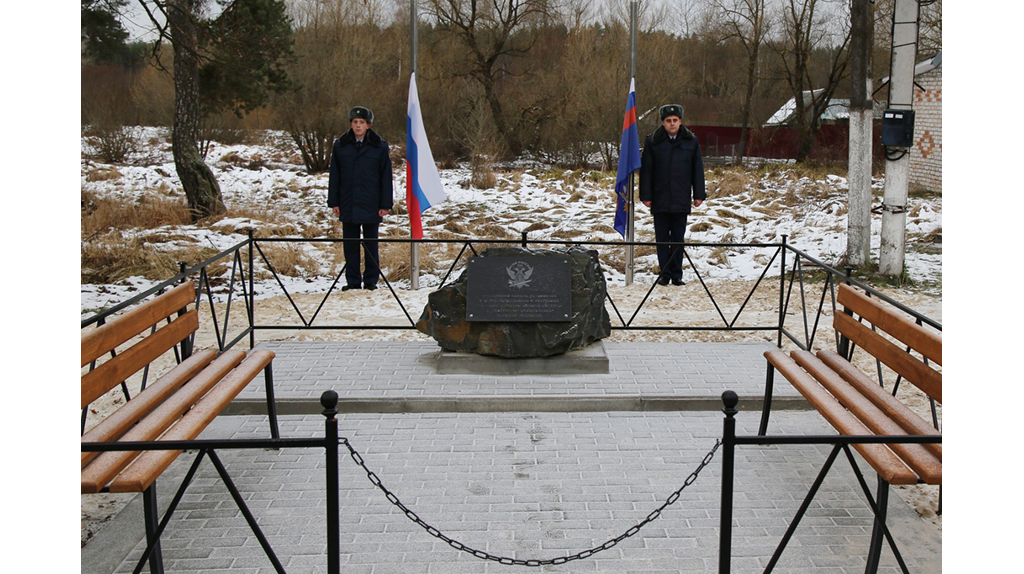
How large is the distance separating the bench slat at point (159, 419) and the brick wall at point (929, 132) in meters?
15.1

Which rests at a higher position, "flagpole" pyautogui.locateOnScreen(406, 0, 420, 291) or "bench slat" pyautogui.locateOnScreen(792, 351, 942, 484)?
"flagpole" pyautogui.locateOnScreen(406, 0, 420, 291)

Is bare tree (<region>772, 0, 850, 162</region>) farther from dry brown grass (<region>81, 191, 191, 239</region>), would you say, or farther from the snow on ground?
dry brown grass (<region>81, 191, 191, 239</region>)

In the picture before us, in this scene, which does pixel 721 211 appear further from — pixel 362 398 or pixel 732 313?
pixel 362 398

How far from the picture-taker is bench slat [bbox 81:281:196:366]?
151 inches

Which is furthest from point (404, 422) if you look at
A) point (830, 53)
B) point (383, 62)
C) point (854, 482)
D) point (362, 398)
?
point (830, 53)

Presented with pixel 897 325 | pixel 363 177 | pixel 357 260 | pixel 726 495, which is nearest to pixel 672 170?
pixel 363 177

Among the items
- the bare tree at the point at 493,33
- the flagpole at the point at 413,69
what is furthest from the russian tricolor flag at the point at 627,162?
the bare tree at the point at 493,33

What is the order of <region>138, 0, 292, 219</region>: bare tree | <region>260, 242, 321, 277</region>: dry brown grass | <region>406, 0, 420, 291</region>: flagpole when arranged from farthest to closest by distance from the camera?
<region>138, 0, 292, 219</region>: bare tree
<region>260, 242, 321, 277</region>: dry brown grass
<region>406, 0, 420, 291</region>: flagpole

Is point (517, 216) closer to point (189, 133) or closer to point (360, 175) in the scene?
point (189, 133)

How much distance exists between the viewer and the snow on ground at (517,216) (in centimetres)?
1170

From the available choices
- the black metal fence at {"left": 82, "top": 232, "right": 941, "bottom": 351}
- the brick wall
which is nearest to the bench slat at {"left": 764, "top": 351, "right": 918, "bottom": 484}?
the black metal fence at {"left": 82, "top": 232, "right": 941, "bottom": 351}

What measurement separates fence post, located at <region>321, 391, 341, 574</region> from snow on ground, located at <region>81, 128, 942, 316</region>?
7.44 meters

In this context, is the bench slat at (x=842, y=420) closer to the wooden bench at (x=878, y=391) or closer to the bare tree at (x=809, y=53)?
the wooden bench at (x=878, y=391)

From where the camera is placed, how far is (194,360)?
4.84m
